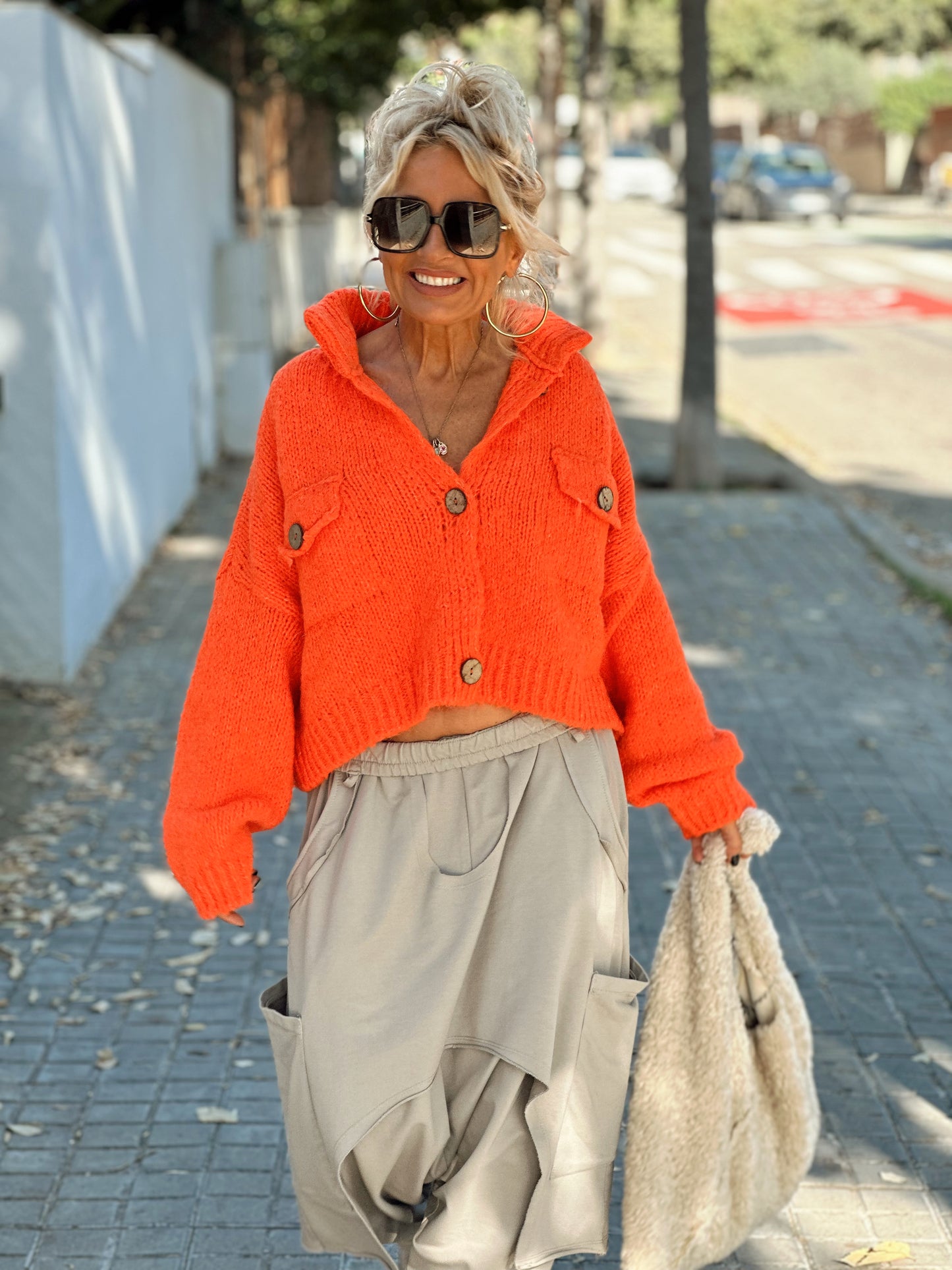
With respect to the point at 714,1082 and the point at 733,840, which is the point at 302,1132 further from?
the point at 733,840

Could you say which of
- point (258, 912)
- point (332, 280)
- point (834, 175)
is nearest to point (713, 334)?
point (258, 912)

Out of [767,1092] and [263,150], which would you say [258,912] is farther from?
[263,150]

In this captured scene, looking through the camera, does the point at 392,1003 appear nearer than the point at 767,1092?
Yes

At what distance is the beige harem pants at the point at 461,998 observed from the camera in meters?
2.51

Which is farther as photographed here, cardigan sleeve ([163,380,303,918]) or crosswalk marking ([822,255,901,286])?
crosswalk marking ([822,255,901,286])

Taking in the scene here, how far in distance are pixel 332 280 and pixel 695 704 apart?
2218 centimetres

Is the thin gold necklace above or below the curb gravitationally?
above

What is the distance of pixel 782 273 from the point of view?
83.4 feet

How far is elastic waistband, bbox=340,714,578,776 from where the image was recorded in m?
2.54

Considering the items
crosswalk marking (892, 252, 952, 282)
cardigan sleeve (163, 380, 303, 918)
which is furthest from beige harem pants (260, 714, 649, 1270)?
crosswalk marking (892, 252, 952, 282)

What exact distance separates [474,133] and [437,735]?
93 cm

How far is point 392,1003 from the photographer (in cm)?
251

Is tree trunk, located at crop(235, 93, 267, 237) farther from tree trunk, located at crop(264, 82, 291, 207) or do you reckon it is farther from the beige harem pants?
the beige harem pants

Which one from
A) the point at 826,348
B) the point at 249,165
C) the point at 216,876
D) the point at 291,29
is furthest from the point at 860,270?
the point at 216,876
